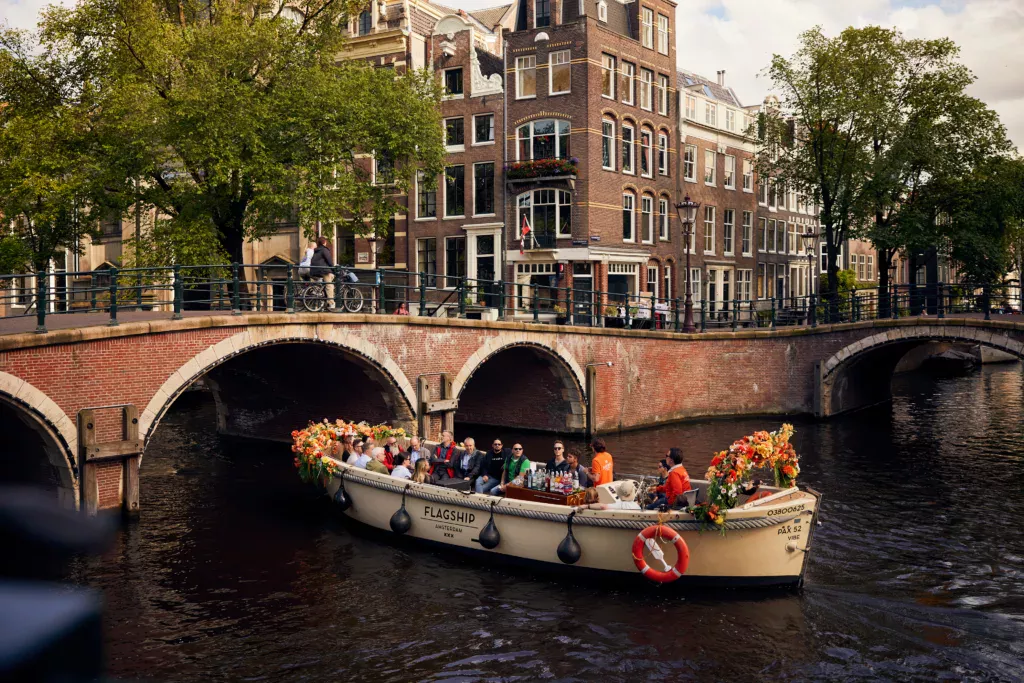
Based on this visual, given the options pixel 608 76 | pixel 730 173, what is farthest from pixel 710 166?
pixel 608 76

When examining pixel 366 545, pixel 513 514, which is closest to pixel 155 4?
pixel 366 545

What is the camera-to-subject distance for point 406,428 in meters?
21.6

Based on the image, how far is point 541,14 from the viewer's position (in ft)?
116

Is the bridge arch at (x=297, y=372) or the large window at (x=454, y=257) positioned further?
the large window at (x=454, y=257)

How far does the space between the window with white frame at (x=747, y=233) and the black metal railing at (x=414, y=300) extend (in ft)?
10.2

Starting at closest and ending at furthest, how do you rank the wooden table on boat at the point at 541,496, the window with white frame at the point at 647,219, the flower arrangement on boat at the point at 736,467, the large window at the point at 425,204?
the flower arrangement on boat at the point at 736,467, the wooden table on boat at the point at 541,496, the window with white frame at the point at 647,219, the large window at the point at 425,204

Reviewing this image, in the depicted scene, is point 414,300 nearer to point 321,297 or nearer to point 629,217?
point 321,297

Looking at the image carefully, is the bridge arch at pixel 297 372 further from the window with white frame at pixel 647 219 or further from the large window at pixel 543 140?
the window with white frame at pixel 647 219

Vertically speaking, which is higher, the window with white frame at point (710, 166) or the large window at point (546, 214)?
the window with white frame at point (710, 166)

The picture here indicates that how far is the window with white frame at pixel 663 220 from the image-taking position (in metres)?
37.8

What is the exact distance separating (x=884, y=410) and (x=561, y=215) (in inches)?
524

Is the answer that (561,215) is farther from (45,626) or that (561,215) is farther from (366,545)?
(45,626)

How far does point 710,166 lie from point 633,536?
101 ft

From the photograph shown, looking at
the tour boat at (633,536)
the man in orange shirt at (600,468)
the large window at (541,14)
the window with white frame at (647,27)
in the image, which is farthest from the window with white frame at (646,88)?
the tour boat at (633,536)
